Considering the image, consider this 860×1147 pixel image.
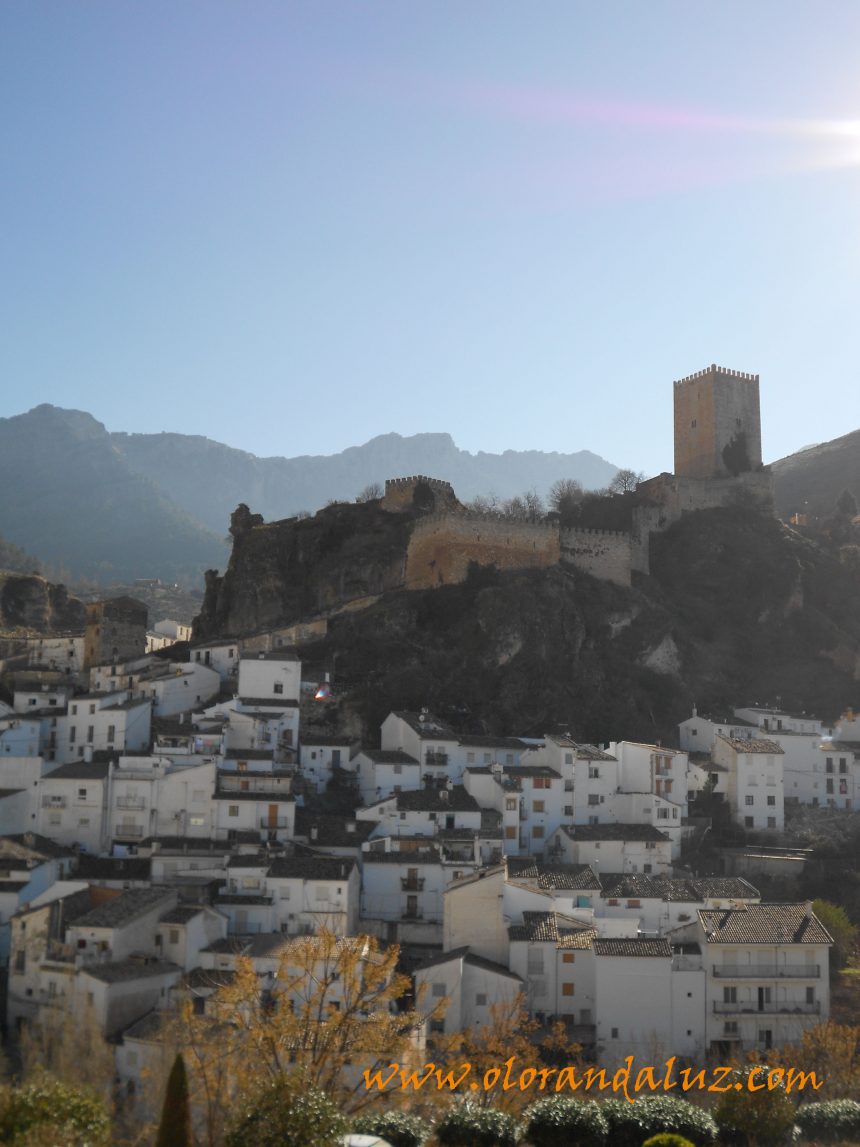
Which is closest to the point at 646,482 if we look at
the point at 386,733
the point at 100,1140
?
the point at 386,733

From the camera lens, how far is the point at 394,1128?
23375 mm

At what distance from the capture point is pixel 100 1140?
71.4 ft

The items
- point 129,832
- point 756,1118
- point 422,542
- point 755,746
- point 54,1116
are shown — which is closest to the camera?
point 54,1116

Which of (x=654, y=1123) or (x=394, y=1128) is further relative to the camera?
(x=654, y=1123)

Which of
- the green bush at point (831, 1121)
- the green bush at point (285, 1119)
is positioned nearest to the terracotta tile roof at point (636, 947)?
the green bush at point (831, 1121)

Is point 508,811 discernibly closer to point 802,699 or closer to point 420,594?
point 420,594

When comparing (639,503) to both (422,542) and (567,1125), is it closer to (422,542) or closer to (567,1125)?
(422,542)

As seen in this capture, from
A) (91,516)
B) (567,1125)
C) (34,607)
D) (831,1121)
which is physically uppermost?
(91,516)

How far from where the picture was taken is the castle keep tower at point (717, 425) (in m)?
83.3

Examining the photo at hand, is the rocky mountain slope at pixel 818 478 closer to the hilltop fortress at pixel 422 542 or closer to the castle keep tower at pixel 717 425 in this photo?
the castle keep tower at pixel 717 425

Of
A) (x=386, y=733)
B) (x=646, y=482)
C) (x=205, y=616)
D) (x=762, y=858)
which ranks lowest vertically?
(x=762, y=858)

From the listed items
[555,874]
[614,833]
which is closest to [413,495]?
[614,833]

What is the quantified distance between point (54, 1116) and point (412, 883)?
22.1 metres

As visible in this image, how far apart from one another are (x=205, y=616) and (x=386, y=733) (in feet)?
79.1
